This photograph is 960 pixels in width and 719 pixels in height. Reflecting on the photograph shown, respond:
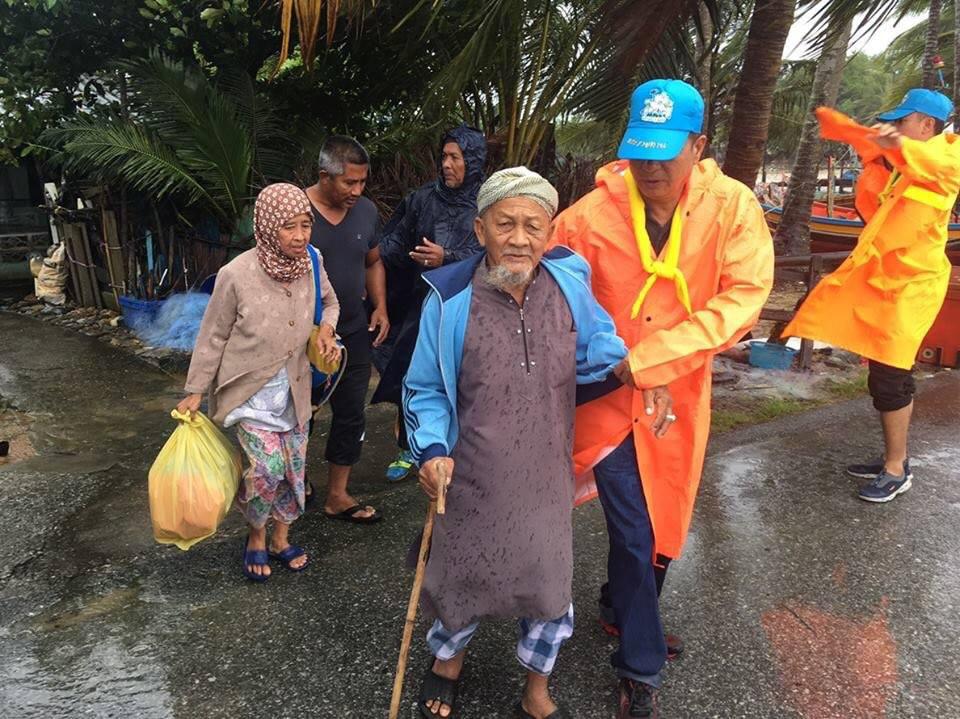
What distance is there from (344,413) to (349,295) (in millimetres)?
551

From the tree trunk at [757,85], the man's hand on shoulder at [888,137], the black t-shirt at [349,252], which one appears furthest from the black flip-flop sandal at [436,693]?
the tree trunk at [757,85]

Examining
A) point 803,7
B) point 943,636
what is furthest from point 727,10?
point 943,636

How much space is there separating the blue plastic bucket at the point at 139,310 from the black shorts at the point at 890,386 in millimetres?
5764

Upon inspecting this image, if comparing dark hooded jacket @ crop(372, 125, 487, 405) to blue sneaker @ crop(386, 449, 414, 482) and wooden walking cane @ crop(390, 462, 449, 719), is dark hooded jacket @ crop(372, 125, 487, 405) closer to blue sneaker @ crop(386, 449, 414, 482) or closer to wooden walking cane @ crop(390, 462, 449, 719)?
blue sneaker @ crop(386, 449, 414, 482)

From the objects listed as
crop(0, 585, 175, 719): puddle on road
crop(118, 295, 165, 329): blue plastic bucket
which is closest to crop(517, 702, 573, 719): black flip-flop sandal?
crop(0, 585, 175, 719): puddle on road

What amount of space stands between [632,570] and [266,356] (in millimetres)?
1528

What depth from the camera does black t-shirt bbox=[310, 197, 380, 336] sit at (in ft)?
10.8

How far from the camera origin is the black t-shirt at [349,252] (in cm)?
329

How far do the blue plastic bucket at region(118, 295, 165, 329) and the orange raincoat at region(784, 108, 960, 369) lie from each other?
5.44 meters

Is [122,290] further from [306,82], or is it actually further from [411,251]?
[411,251]

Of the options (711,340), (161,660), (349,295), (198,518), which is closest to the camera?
(711,340)

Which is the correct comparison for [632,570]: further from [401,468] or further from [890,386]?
[890,386]

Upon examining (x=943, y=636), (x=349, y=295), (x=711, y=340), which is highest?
(x=711, y=340)

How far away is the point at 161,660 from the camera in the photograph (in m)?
2.52
